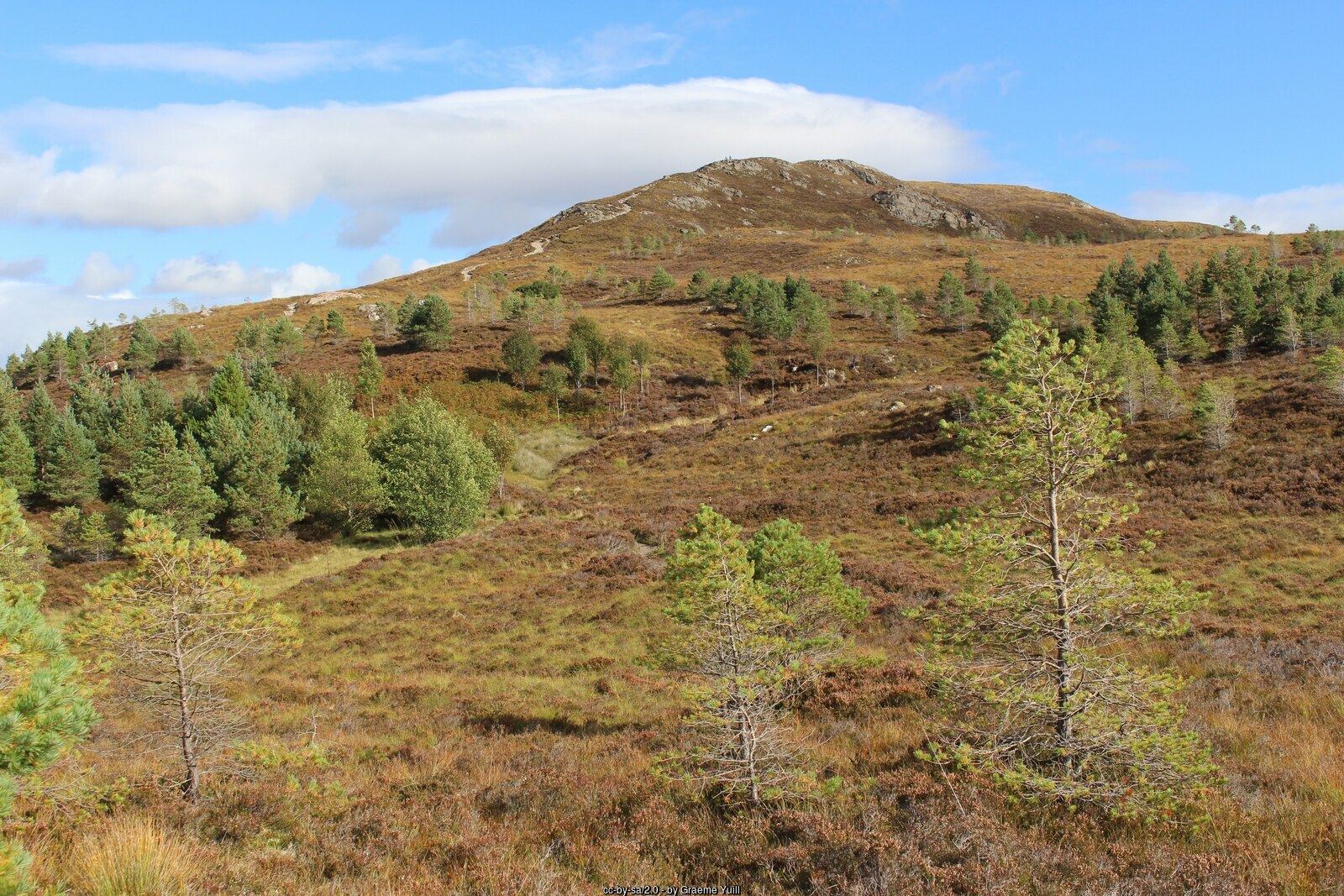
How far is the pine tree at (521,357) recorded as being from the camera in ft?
202

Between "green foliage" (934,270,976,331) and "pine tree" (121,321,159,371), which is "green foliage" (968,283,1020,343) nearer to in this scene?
"green foliage" (934,270,976,331)

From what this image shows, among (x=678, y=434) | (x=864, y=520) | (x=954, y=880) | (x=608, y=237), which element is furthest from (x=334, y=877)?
(x=608, y=237)

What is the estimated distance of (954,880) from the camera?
5.05 meters

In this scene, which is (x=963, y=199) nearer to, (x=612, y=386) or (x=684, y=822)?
(x=612, y=386)

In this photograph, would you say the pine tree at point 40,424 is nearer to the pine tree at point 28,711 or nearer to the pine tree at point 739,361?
the pine tree at point 28,711

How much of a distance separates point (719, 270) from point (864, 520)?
85.4 meters

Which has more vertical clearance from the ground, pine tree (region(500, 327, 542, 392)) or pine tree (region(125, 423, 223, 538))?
pine tree (region(500, 327, 542, 392))

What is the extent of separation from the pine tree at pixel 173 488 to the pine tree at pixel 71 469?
949 cm

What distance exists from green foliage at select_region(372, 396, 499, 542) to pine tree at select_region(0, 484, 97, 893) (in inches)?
1155

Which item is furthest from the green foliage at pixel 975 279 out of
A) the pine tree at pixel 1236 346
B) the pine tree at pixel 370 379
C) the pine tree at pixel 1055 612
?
the pine tree at pixel 1055 612

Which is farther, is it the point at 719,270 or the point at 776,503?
the point at 719,270

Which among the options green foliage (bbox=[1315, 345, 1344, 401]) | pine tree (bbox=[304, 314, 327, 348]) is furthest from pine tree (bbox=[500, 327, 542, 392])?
green foliage (bbox=[1315, 345, 1344, 401])

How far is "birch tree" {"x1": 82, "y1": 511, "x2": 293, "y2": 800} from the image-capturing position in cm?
710

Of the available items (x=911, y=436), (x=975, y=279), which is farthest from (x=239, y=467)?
(x=975, y=279)
